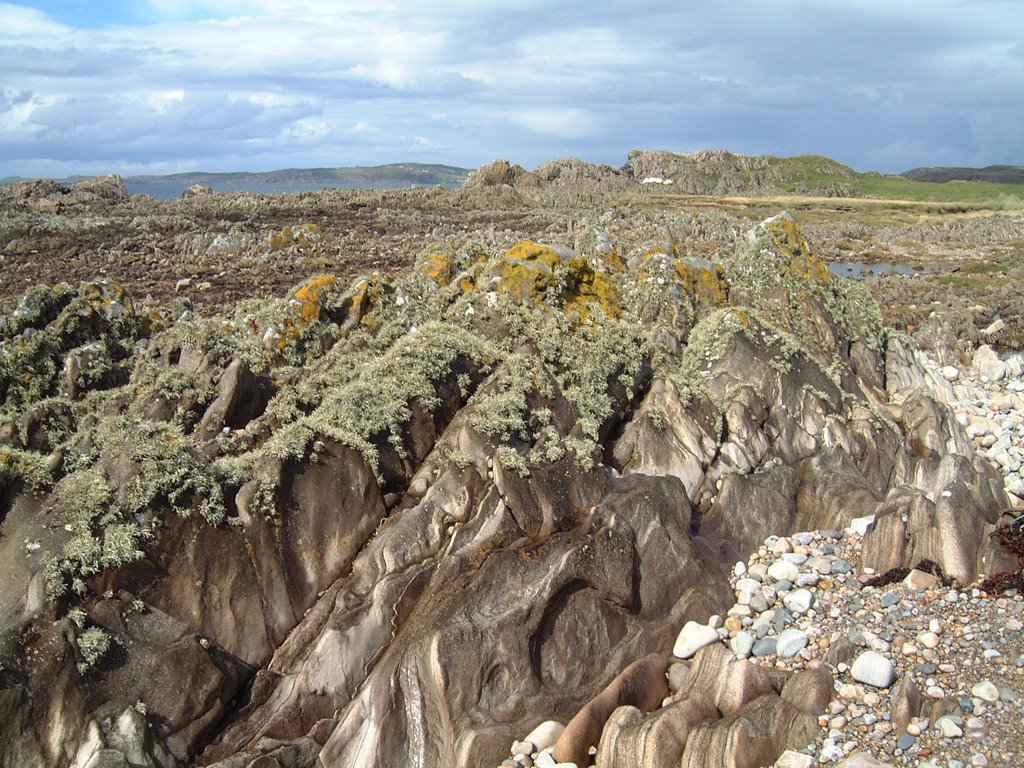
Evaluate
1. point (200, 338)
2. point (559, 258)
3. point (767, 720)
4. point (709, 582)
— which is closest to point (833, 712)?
point (767, 720)

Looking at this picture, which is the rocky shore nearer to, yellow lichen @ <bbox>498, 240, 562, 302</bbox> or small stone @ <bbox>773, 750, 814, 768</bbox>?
small stone @ <bbox>773, 750, 814, 768</bbox>

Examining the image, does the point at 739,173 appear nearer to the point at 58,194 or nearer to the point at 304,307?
the point at 58,194

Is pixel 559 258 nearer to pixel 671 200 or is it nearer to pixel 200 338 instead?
pixel 200 338

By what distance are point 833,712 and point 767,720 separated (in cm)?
75

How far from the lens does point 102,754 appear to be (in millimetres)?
7082

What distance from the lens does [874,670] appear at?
8000 millimetres

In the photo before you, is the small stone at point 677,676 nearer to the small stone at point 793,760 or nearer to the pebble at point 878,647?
the pebble at point 878,647

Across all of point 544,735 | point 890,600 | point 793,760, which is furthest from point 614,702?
point 890,600

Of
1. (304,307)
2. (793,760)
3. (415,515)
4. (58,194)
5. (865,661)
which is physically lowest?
(793,760)

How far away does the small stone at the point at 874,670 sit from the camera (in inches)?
312

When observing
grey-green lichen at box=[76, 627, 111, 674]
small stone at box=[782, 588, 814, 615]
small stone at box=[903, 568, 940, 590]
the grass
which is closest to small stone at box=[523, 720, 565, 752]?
small stone at box=[782, 588, 814, 615]

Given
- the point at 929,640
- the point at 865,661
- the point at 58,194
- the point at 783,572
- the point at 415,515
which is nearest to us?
the point at 865,661

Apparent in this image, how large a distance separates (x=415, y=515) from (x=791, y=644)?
4.59 meters

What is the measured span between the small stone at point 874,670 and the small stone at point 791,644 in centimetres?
72
